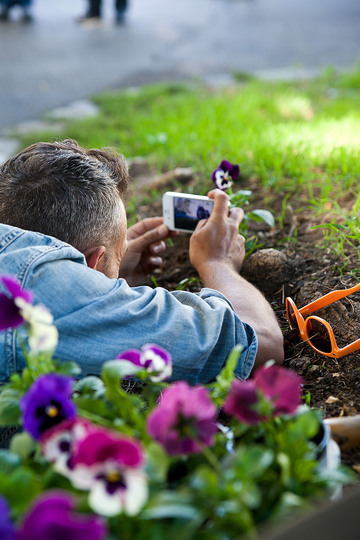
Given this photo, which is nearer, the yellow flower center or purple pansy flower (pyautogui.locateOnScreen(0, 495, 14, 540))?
purple pansy flower (pyautogui.locateOnScreen(0, 495, 14, 540))

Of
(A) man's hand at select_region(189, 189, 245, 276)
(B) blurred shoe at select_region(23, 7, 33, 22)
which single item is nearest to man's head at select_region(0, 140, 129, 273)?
(A) man's hand at select_region(189, 189, 245, 276)

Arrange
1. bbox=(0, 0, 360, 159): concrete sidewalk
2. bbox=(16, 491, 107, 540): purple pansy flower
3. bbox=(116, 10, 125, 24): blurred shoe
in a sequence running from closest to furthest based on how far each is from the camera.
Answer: bbox=(16, 491, 107, 540): purple pansy flower → bbox=(0, 0, 360, 159): concrete sidewalk → bbox=(116, 10, 125, 24): blurred shoe

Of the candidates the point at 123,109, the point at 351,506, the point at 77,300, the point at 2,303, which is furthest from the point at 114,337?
the point at 123,109

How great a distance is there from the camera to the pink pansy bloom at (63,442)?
95 cm

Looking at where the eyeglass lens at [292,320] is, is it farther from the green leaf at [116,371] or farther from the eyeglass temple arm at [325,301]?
the green leaf at [116,371]

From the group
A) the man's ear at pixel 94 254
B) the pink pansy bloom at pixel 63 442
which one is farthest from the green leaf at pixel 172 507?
the man's ear at pixel 94 254

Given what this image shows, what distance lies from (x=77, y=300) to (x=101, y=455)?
71cm

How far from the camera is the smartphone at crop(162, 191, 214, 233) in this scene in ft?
8.14

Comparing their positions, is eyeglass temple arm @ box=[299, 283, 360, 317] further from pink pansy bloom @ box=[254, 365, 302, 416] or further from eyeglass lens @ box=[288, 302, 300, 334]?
pink pansy bloom @ box=[254, 365, 302, 416]

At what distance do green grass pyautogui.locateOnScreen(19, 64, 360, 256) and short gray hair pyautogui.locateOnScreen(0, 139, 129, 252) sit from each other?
118 cm

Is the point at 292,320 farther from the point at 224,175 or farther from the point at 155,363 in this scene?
the point at 155,363

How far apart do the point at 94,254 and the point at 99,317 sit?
0.44 m

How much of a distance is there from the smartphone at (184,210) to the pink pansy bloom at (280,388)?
1.47 metres

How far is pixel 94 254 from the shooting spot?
1.93 meters
